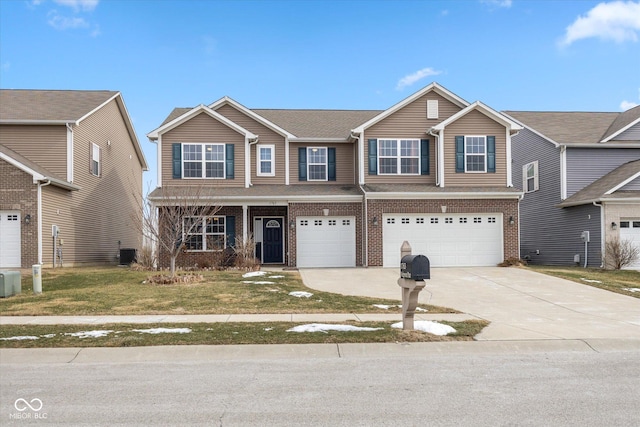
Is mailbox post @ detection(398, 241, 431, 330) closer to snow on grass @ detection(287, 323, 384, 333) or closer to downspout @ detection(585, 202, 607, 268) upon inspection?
snow on grass @ detection(287, 323, 384, 333)

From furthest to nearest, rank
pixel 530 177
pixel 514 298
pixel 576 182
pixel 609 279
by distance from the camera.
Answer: pixel 530 177 → pixel 576 182 → pixel 609 279 → pixel 514 298

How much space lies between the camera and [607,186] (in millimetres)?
23531

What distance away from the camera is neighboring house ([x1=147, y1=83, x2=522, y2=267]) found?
22.2 metres

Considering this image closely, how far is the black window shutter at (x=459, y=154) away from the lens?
23266 millimetres

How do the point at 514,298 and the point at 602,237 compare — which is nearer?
the point at 514,298

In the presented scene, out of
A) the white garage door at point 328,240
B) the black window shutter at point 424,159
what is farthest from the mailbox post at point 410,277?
the black window shutter at point 424,159

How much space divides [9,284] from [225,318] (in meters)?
6.83

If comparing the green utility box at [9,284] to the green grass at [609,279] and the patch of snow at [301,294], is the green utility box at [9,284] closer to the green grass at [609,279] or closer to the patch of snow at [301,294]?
the patch of snow at [301,294]

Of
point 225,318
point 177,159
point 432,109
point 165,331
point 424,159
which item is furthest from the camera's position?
point 432,109

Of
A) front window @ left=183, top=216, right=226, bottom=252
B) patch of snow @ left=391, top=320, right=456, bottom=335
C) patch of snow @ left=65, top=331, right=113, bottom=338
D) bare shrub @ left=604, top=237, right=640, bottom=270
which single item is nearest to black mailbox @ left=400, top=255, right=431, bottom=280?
patch of snow @ left=391, top=320, right=456, bottom=335

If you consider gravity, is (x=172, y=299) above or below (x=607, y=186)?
below

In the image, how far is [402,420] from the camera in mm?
5277

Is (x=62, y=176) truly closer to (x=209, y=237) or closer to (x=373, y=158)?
(x=209, y=237)

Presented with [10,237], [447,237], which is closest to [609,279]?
[447,237]
